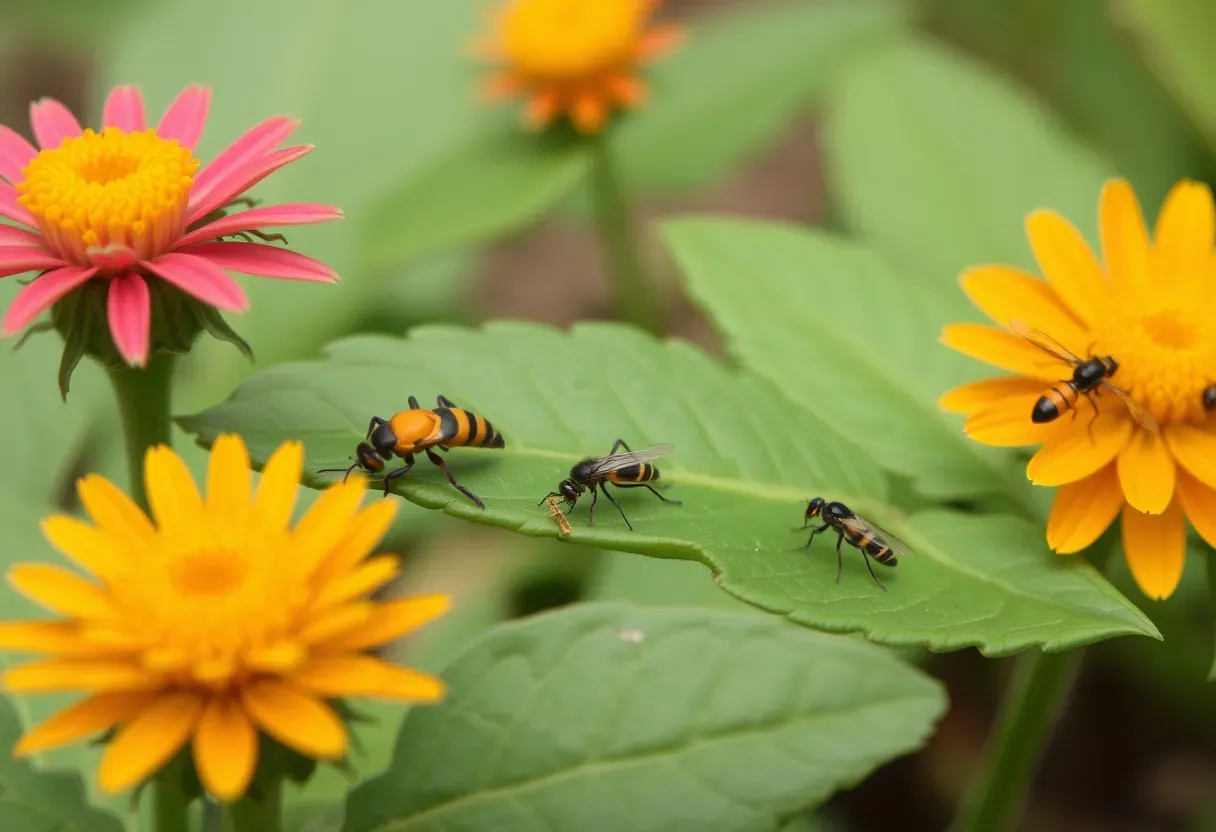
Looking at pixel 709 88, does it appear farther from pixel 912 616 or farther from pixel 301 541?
pixel 301 541

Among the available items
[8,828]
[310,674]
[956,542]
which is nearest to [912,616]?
[956,542]

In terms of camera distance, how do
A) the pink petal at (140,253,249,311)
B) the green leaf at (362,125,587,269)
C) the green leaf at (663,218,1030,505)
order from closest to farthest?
the pink petal at (140,253,249,311)
the green leaf at (663,218,1030,505)
the green leaf at (362,125,587,269)

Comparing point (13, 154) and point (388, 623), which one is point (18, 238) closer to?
point (13, 154)

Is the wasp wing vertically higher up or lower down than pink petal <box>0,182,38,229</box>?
higher up

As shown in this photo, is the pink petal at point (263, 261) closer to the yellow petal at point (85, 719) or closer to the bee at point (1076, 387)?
the yellow petal at point (85, 719)

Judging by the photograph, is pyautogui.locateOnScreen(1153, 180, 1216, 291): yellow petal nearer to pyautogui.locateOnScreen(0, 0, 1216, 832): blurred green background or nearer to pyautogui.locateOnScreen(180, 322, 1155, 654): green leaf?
pyautogui.locateOnScreen(180, 322, 1155, 654): green leaf

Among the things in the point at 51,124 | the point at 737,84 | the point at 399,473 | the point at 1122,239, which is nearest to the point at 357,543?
the point at 399,473

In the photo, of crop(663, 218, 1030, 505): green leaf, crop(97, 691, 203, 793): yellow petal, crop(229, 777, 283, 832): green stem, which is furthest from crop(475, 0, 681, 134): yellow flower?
crop(97, 691, 203, 793): yellow petal
